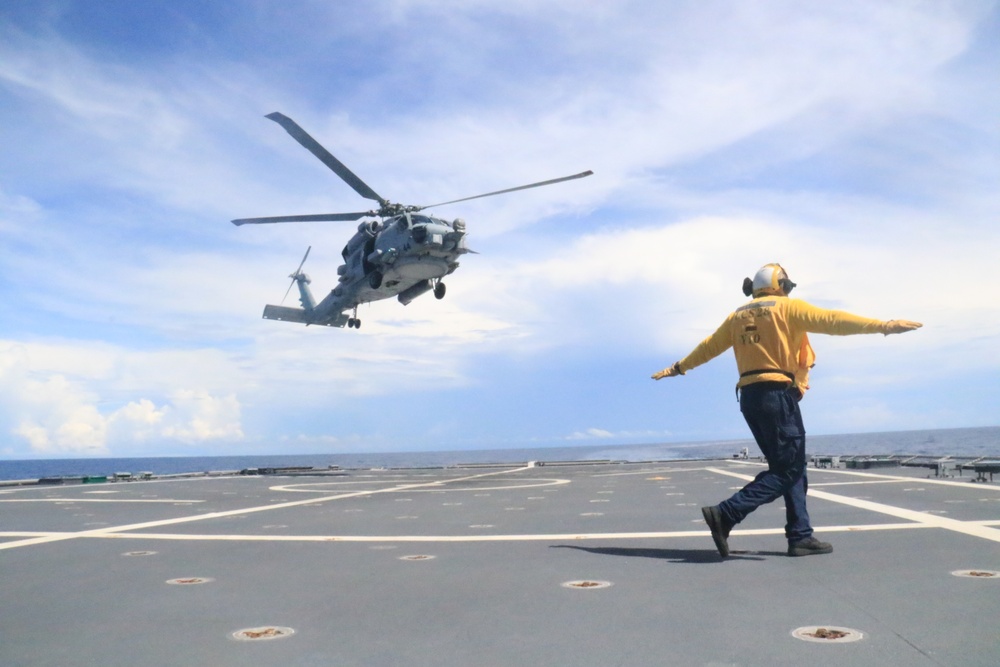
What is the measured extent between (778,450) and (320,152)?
2348 cm

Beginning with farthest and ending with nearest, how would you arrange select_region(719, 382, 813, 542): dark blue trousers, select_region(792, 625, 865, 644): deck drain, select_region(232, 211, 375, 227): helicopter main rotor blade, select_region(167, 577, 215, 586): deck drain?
1. select_region(232, 211, 375, 227): helicopter main rotor blade
2. select_region(719, 382, 813, 542): dark blue trousers
3. select_region(167, 577, 215, 586): deck drain
4. select_region(792, 625, 865, 644): deck drain

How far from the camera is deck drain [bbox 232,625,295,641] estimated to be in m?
3.95

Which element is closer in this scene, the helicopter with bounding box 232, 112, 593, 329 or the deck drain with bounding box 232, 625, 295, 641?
the deck drain with bounding box 232, 625, 295, 641

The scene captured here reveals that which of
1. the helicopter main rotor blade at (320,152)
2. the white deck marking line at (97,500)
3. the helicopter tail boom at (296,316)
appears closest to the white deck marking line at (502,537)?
the white deck marking line at (97,500)

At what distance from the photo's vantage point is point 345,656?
11.7ft

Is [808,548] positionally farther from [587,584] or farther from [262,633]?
[262,633]

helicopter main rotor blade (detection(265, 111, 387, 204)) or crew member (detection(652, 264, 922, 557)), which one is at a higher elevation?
helicopter main rotor blade (detection(265, 111, 387, 204))

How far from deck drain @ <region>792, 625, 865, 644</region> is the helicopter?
2224 cm

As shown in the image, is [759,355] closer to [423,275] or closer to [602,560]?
[602,560]

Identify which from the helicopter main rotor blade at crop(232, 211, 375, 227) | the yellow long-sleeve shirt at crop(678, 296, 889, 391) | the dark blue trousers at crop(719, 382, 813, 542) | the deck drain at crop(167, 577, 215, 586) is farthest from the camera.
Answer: the helicopter main rotor blade at crop(232, 211, 375, 227)

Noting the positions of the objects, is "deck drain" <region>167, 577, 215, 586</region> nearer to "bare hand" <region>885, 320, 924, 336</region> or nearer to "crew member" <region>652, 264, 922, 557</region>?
"crew member" <region>652, 264, 922, 557</region>

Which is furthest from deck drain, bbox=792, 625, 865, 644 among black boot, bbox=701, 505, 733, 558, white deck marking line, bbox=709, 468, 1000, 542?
white deck marking line, bbox=709, 468, 1000, 542

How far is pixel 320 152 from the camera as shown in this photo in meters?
26.4

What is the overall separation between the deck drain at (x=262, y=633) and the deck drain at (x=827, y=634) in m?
2.80
